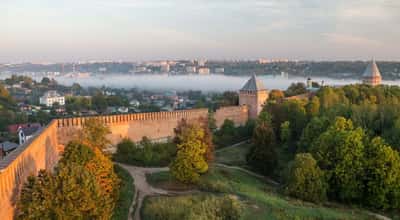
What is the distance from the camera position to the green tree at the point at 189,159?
16812 millimetres

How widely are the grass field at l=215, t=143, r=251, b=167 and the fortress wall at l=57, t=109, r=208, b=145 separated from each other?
3757 millimetres

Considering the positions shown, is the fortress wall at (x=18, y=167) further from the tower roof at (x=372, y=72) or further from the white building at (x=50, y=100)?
the white building at (x=50, y=100)

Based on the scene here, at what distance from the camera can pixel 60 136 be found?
76.0 feet

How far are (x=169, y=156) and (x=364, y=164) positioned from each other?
10.4 meters

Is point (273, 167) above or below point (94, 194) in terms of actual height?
below

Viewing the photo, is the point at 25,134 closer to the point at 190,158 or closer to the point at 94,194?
the point at 190,158

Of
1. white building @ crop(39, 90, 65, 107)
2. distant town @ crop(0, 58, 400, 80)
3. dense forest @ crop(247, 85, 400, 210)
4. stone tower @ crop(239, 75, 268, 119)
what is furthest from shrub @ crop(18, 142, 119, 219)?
distant town @ crop(0, 58, 400, 80)

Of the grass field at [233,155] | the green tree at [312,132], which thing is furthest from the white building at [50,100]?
the green tree at [312,132]

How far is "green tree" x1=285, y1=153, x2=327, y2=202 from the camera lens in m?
16.9

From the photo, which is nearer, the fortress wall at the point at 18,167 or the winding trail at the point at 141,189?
Answer: the fortress wall at the point at 18,167

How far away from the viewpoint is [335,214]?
48.5 ft

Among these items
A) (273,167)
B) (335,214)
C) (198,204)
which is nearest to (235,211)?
(198,204)

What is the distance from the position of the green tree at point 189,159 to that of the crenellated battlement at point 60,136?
5.45 m

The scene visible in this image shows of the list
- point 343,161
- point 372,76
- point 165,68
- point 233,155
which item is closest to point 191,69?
point 165,68
